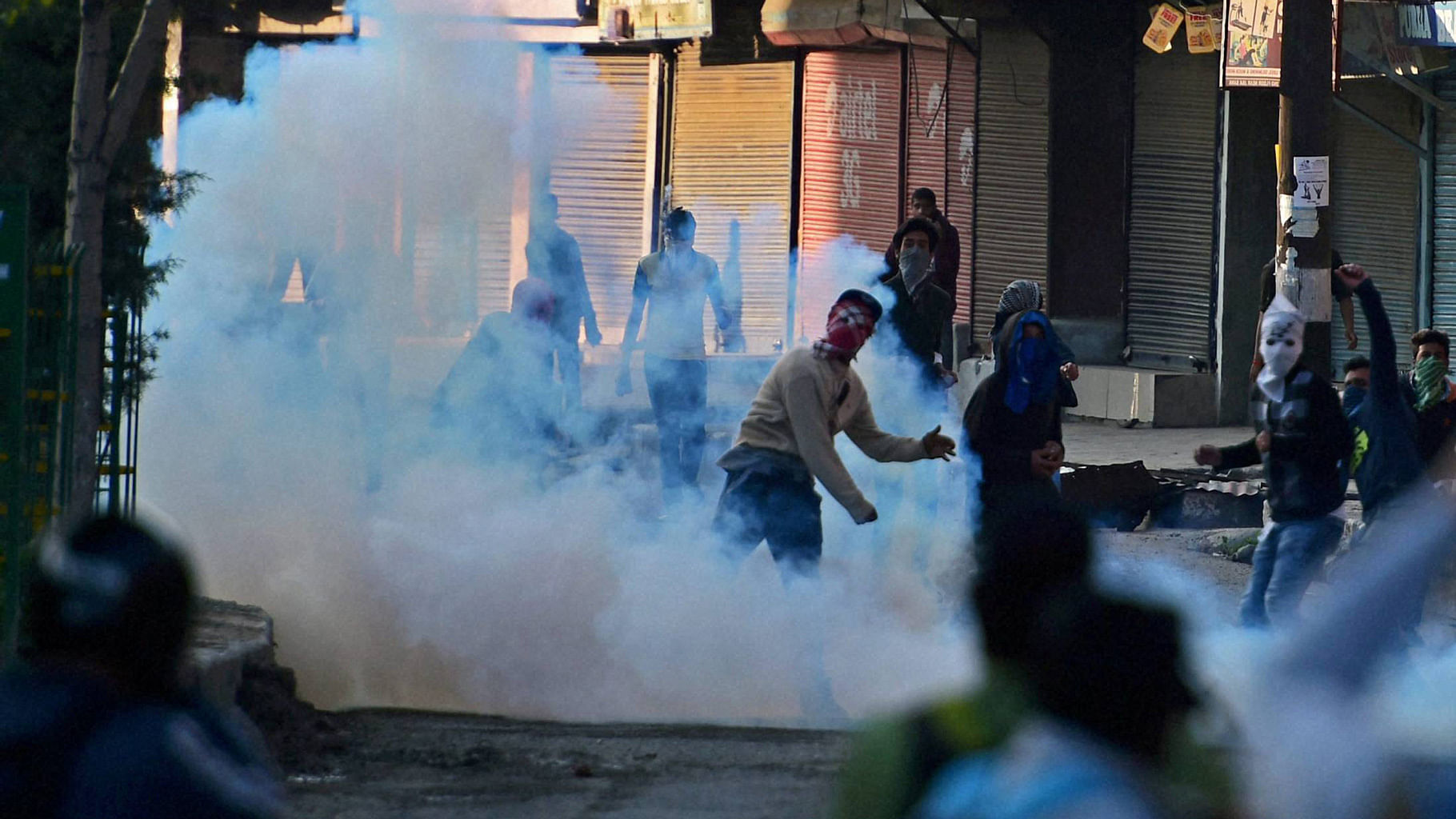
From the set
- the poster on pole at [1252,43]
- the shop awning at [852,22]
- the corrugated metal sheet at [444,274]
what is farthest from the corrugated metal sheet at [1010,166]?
the corrugated metal sheet at [444,274]

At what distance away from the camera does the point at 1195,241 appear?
620 inches

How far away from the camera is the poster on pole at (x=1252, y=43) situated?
1284 centimetres

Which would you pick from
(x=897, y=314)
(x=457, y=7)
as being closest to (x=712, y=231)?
(x=457, y=7)

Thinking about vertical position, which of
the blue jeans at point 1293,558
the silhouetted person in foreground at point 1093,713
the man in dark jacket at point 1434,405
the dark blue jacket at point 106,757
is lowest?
the blue jeans at point 1293,558

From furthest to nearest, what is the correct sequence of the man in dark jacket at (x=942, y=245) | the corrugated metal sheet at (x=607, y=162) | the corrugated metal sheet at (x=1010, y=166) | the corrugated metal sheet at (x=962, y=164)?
the corrugated metal sheet at (x=607, y=162) → the corrugated metal sheet at (x=962, y=164) → the corrugated metal sheet at (x=1010, y=166) → the man in dark jacket at (x=942, y=245)

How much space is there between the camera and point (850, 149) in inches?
722

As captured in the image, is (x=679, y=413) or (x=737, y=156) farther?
(x=737, y=156)

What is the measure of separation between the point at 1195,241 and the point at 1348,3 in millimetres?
3015

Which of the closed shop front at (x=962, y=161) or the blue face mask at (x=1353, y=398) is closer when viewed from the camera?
the blue face mask at (x=1353, y=398)

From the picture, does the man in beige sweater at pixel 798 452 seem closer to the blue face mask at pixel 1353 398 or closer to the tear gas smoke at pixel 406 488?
the tear gas smoke at pixel 406 488

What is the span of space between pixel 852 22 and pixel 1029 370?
32.6 ft

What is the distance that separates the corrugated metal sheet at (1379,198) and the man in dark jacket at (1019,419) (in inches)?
290

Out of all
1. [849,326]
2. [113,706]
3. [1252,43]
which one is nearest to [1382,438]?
[849,326]

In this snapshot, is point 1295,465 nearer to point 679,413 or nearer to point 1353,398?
point 1353,398
